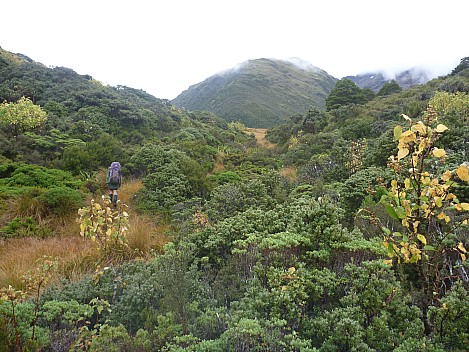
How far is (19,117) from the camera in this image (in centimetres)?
1032

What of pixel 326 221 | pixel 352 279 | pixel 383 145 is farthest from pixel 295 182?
pixel 352 279

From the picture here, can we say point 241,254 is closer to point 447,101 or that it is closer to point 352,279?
point 352,279

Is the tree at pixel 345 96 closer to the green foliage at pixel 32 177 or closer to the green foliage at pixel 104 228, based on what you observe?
the green foliage at pixel 32 177

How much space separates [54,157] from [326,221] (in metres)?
9.30

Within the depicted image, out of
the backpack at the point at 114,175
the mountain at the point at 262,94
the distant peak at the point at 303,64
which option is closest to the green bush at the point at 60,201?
the backpack at the point at 114,175

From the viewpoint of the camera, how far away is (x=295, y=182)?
9.09 m

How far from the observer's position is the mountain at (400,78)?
63500mm

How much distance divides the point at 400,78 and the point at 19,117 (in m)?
82.2

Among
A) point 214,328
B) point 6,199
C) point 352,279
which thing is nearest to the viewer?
point 214,328

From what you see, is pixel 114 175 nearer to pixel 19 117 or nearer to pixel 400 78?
pixel 19 117

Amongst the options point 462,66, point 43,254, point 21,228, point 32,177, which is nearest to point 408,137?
point 43,254

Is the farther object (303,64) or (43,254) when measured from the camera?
(303,64)

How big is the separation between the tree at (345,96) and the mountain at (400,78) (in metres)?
35.1

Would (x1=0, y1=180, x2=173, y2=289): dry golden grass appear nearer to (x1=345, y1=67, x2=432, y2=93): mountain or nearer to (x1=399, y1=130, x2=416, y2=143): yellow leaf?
(x1=399, y1=130, x2=416, y2=143): yellow leaf
